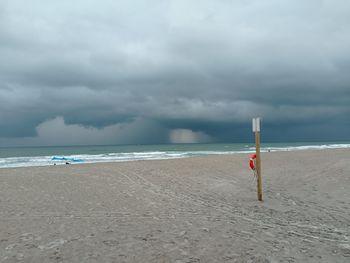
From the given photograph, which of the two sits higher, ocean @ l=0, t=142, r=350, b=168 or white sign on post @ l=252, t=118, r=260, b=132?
white sign on post @ l=252, t=118, r=260, b=132

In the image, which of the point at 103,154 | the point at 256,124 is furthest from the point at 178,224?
the point at 103,154

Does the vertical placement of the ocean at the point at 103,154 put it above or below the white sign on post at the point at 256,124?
below

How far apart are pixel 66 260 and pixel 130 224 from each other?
7.24 ft

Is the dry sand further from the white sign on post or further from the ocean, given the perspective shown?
the ocean

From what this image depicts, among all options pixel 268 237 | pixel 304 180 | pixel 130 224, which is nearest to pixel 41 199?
pixel 130 224

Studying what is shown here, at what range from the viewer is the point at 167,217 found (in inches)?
290

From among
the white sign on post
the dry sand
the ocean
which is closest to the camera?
the dry sand

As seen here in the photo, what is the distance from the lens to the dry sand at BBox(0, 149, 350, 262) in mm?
4922

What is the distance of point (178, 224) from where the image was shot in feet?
21.9

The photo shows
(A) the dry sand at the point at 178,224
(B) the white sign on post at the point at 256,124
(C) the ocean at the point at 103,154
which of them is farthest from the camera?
(C) the ocean at the point at 103,154

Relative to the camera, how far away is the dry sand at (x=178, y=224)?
4922 mm

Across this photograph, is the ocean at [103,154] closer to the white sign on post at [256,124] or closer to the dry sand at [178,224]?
the dry sand at [178,224]

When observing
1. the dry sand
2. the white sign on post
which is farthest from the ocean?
the white sign on post

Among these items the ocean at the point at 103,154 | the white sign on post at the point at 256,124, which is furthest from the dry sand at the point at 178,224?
the ocean at the point at 103,154
